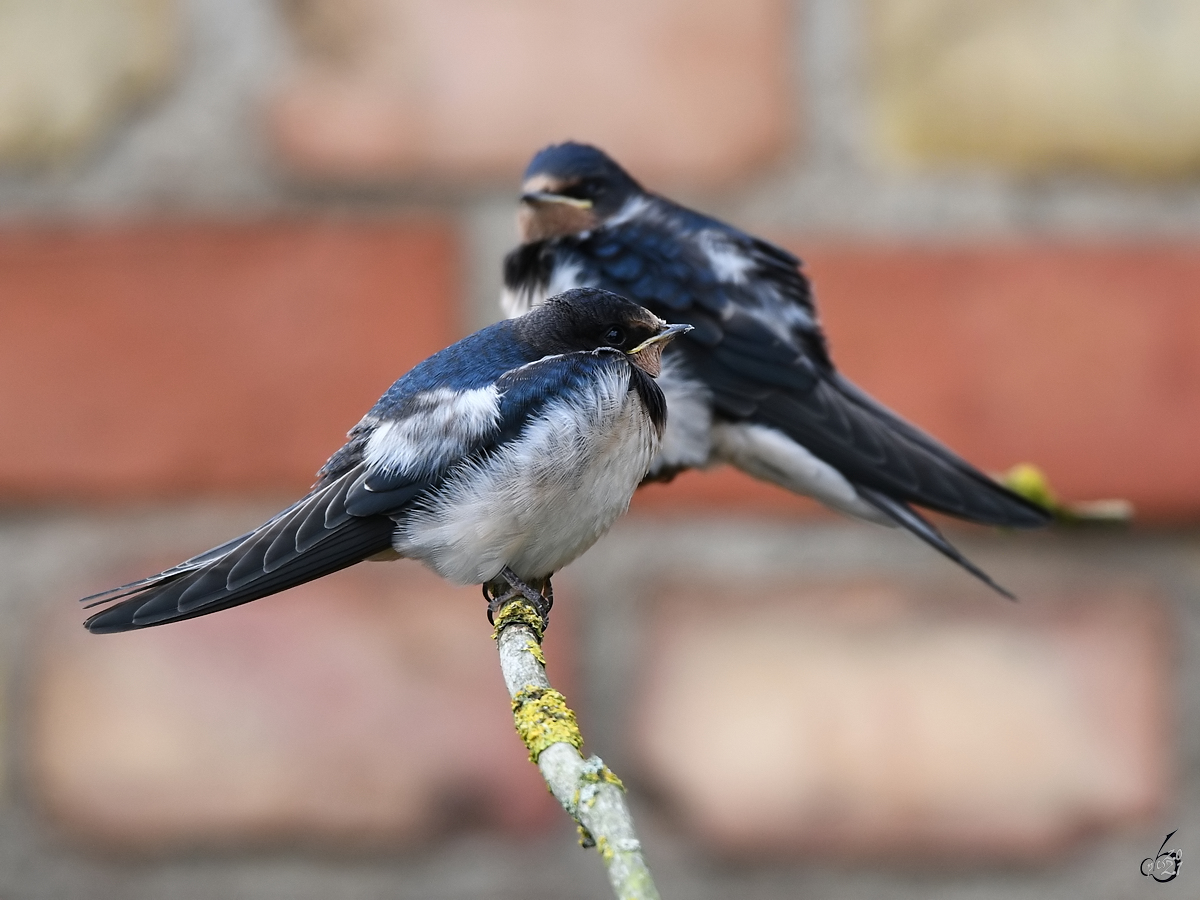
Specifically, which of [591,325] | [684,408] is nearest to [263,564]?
[591,325]

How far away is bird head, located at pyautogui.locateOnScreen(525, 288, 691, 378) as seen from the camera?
0.57 meters

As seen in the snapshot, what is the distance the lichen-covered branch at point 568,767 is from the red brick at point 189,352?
16.1 inches

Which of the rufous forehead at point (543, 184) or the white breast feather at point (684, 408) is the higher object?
the rufous forehead at point (543, 184)

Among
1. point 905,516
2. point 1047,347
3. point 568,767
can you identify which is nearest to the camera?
point 568,767

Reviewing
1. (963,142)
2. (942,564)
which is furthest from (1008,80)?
(942,564)

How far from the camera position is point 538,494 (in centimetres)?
55

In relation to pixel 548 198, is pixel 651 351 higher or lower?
lower

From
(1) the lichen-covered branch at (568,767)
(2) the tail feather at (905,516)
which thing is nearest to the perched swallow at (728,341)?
(2) the tail feather at (905,516)

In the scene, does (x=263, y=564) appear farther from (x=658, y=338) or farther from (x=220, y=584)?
(x=658, y=338)

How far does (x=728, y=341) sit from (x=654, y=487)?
11 centimetres

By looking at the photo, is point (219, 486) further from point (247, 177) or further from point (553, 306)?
point (553, 306)

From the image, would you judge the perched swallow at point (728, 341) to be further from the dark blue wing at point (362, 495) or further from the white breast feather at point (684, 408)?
the dark blue wing at point (362, 495)

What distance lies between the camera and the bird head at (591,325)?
0.57m

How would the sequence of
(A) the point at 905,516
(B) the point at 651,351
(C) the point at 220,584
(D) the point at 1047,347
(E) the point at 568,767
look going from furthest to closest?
(D) the point at 1047,347
(A) the point at 905,516
(B) the point at 651,351
(C) the point at 220,584
(E) the point at 568,767
